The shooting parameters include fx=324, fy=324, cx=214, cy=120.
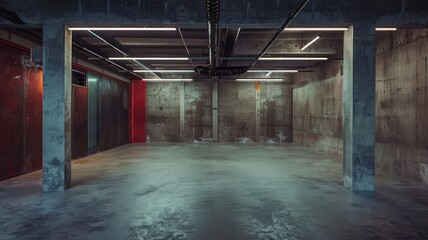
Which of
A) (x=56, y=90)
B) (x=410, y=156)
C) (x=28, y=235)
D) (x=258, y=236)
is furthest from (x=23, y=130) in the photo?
(x=410, y=156)

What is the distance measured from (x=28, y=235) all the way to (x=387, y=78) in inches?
388

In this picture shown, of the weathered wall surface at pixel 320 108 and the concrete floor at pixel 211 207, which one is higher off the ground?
the weathered wall surface at pixel 320 108

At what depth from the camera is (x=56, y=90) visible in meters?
7.33

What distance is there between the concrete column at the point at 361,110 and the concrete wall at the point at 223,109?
1371 centimetres

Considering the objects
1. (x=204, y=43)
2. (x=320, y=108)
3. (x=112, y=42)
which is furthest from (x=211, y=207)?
(x=320, y=108)

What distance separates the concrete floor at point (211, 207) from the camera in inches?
182

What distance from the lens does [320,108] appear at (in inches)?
639

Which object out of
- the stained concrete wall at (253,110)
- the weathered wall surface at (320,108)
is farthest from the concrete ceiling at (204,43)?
the stained concrete wall at (253,110)

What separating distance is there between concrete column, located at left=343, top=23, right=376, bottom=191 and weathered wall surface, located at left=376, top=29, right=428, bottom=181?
169 cm

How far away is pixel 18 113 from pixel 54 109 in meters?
2.78

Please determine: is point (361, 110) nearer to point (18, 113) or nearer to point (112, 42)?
point (112, 42)

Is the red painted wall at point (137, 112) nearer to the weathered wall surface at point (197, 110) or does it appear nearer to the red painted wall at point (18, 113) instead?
the weathered wall surface at point (197, 110)

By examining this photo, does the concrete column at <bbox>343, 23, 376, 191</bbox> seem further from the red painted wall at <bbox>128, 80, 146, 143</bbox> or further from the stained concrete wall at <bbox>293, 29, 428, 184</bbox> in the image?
the red painted wall at <bbox>128, 80, 146, 143</bbox>

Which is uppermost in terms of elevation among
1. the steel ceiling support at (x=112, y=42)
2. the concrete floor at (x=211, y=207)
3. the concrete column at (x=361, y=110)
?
the steel ceiling support at (x=112, y=42)
